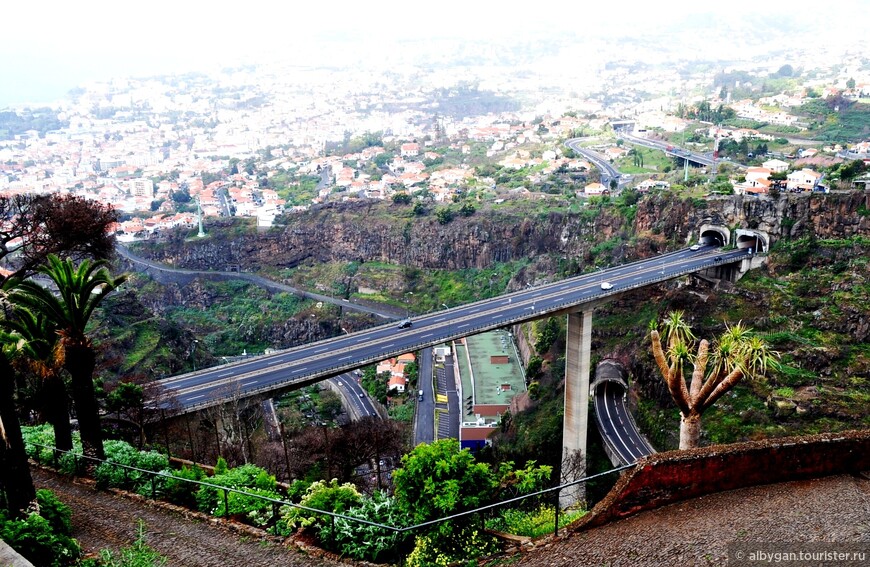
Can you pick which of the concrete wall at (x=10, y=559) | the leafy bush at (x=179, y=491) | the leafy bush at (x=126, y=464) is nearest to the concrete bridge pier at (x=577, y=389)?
the leafy bush at (x=126, y=464)

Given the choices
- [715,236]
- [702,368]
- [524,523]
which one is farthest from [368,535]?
[715,236]

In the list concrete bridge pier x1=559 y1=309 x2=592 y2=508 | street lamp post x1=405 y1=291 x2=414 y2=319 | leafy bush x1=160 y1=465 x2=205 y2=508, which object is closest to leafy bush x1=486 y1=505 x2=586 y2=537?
leafy bush x1=160 y1=465 x2=205 y2=508

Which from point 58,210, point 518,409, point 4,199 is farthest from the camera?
point 518,409

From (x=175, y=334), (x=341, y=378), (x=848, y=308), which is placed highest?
(x=848, y=308)

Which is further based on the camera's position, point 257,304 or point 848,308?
point 257,304

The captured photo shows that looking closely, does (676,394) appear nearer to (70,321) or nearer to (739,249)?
(70,321)

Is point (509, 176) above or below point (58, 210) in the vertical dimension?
below

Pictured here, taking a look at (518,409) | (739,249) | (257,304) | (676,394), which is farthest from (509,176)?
(676,394)
